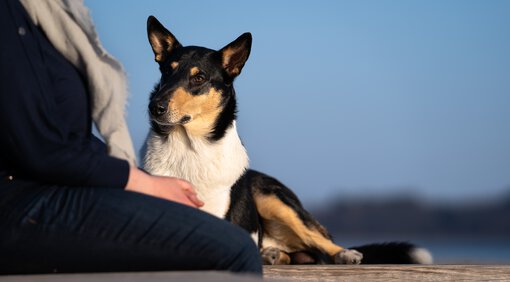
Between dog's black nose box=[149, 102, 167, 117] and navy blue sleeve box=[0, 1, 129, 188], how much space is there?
2.41 meters

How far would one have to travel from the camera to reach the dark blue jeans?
2.25 metres

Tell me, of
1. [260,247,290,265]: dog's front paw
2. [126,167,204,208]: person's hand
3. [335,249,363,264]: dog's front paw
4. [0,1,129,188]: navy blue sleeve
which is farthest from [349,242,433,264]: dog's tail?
[0,1,129,188]: navy blue sleeve

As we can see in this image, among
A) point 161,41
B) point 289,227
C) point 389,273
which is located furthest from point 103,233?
point 289,227

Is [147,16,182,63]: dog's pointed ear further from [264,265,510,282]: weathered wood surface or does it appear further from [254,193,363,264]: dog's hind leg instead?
[264,265,510,282]: weathered wood surface

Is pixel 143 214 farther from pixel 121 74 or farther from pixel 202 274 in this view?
pixel 121 74

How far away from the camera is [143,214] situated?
2.26 meters

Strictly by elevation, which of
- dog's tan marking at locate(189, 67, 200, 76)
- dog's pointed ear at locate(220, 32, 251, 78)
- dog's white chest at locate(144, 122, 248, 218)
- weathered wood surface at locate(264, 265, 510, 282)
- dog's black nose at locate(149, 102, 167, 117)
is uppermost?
dog's pointed ear at locate(220, 32, 251, 78)

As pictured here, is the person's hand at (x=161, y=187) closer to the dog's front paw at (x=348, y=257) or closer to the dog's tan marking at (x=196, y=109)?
the dog's tan marking at (x=196, y=109)

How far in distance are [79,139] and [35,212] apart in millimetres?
238

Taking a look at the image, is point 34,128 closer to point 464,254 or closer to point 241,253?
point 241,253

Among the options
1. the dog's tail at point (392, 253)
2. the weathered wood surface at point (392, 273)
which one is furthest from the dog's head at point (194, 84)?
the dog's tail at point (392, 253)

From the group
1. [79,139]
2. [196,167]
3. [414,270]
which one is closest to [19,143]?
[79,139]

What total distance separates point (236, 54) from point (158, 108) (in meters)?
0.79

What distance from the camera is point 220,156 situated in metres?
4.93
